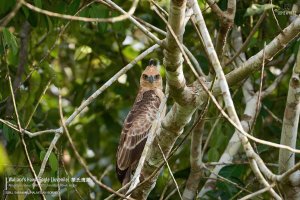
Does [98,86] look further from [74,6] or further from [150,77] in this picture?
[74,6]

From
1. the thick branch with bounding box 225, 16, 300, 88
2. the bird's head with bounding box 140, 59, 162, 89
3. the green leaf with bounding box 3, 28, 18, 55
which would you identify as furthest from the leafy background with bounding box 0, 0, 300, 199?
the thick branch with bounding box 225, 16, 300, 88

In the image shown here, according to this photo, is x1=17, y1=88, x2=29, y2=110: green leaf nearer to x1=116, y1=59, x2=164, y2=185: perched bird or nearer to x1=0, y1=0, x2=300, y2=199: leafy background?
x1=0, y1=0, x2=300, y2=199: leafy background

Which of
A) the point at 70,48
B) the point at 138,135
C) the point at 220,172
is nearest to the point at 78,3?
the point at 138,135

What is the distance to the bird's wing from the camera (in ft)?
19.7

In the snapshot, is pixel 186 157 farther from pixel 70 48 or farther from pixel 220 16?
pixel 220 16

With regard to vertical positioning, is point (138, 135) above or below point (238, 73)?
below

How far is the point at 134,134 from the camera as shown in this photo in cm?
607

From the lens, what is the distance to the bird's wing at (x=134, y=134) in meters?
5.99

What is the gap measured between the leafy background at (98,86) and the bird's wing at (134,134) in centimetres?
40

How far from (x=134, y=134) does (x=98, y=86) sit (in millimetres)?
1242

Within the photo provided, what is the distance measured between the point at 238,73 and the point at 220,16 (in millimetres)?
345

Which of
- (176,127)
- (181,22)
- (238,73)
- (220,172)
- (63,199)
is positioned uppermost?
(181,22)

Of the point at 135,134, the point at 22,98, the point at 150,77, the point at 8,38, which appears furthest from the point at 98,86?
the point at 8,38

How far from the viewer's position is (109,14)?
20.4 ft
